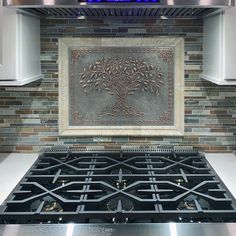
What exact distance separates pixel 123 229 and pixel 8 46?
0.77 m

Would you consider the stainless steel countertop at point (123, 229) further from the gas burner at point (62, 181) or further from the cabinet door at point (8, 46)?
the cabinet door at point (8, 46)

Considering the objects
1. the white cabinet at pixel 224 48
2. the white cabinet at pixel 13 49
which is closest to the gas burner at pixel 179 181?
the white cabinet at pixel 224 48

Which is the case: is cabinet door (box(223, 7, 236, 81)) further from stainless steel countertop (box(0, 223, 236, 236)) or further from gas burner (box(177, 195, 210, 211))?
stainless steel countertop (box(0, 223, 236, 236))

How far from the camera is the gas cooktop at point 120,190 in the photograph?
3.96 ft

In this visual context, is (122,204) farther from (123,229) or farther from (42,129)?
(42,129)

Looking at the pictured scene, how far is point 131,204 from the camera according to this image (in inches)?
56.2

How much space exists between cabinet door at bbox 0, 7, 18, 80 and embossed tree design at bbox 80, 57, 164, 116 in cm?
44

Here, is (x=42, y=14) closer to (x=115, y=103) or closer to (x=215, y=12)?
(x=115, y=103)

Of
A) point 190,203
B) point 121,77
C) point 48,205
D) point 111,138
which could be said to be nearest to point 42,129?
point 111,138

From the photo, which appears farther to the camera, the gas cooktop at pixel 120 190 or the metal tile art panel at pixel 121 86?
the metal tile art panel at pixel 121 86

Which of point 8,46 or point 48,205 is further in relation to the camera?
point 8,46

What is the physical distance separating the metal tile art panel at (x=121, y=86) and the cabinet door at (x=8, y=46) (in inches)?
16.3

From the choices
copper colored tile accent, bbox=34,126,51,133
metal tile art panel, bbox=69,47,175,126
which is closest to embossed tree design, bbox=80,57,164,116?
metal tile art panel, bbox=69,47,175,126

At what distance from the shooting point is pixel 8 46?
152 cm
